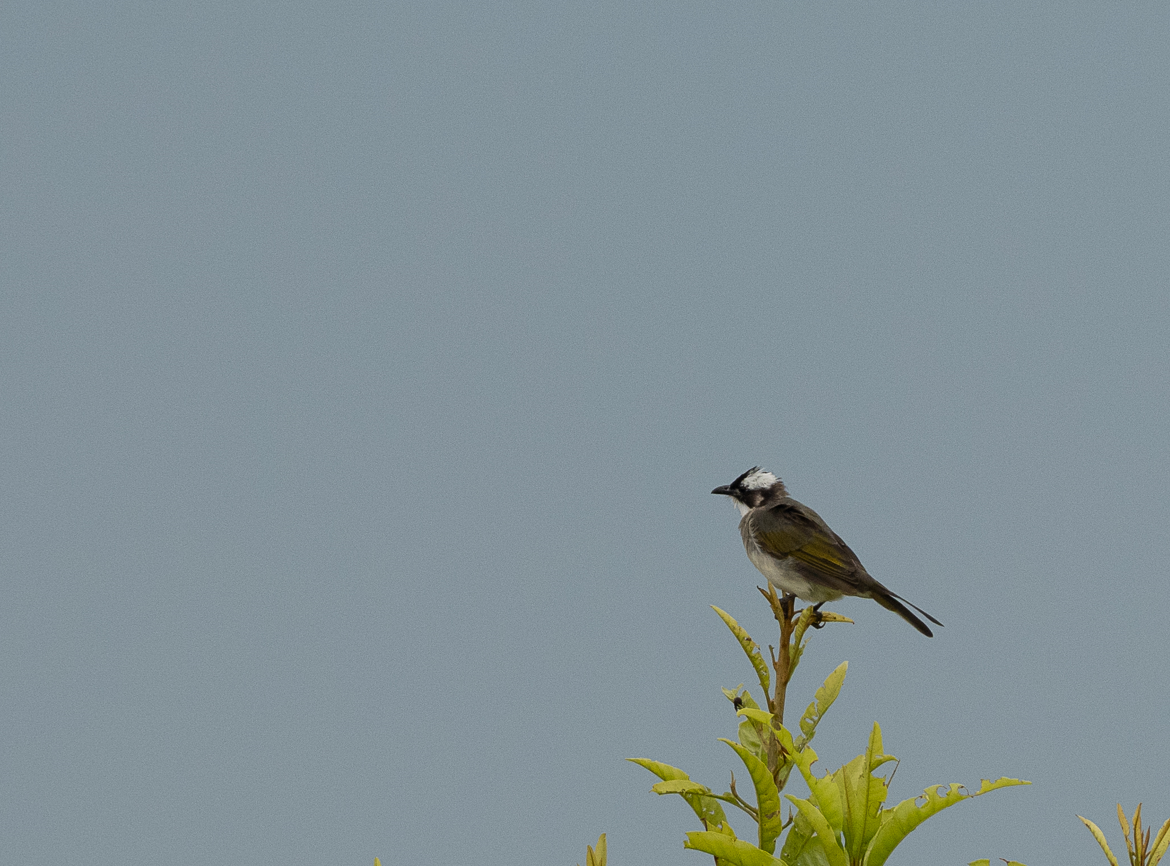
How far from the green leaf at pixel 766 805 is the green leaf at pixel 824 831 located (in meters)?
0.09

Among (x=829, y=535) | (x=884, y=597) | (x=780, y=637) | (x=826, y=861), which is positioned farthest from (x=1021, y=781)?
(x=829, y=535)

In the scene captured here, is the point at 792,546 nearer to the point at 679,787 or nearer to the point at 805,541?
the point at 805,541

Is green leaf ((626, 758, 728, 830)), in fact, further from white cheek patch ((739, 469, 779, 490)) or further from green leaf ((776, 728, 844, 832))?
white cheek patch ((739, 469, 779, 490))

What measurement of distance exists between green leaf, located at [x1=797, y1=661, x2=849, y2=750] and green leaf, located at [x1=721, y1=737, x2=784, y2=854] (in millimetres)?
308

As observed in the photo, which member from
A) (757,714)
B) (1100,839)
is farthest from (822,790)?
(1100,839)

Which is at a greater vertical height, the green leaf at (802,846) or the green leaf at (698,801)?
the green leaf at (698,801)

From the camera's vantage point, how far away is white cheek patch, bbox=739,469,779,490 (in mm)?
10656

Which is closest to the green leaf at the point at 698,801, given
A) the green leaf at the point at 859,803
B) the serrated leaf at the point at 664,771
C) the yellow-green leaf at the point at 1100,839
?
the serrated leaf at the point at 664,771

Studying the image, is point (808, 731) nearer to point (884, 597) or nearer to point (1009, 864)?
point (1009, 864)

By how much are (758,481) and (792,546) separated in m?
0.90

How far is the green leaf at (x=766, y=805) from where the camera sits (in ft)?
14.3

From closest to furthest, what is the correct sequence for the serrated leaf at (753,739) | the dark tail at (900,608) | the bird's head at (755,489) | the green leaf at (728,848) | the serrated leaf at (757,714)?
1. the green leaf at (728,848)
2. the serrated leaf at (757,714)
3. the serrated leaf at (753,739)
4. the dark tail at (900,608)
5. the bird's head at (755,489)

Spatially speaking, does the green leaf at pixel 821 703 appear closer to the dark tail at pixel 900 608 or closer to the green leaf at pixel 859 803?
the green leaf at pixel 859 803

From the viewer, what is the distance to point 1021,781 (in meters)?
4.05
